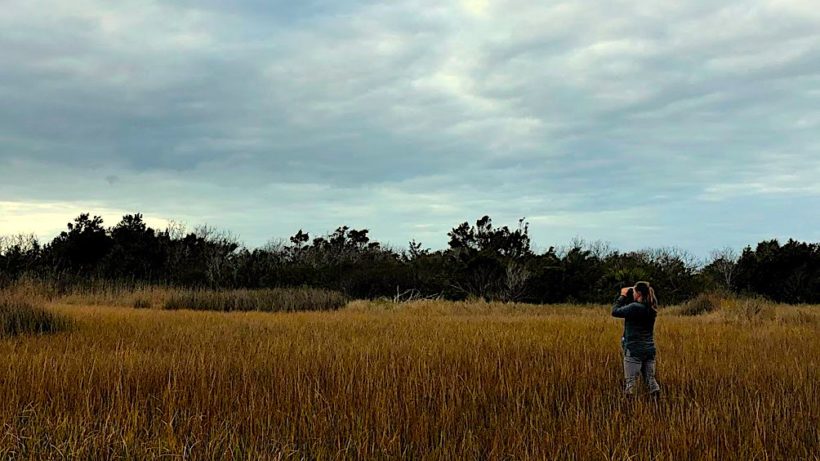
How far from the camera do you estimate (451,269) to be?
26.1 metres

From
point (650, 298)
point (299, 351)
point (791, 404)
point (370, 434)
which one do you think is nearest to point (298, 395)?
point (370, 434)

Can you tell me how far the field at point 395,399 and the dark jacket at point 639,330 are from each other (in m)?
0.45

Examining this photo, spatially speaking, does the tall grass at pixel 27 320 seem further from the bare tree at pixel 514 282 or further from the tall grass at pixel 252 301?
the bare tree at pixel 514 282

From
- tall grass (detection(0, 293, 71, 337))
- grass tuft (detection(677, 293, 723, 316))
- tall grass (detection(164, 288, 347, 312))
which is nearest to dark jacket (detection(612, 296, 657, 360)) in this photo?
tall grass (detection(0, 293, 71, 337))

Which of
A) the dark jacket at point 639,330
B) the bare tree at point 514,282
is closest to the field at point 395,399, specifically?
the dark jacket at point 639,330

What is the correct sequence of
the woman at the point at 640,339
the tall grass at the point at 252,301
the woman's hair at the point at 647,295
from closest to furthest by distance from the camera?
the woman at the point at 640,339 < the woman's hair at the point at 647,295 < the tall grass at the point at 252,301

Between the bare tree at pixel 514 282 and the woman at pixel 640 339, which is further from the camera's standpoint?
the bare tree at pixel 514 282

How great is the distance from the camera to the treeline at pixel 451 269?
24438 millimetres

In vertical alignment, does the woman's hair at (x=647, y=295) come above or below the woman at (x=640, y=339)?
above

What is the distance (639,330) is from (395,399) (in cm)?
239

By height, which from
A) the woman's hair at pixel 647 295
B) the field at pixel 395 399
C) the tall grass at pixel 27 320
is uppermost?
the woman's hair at pixel 647 295

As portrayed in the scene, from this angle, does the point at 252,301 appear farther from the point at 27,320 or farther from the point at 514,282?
the point at 514,282

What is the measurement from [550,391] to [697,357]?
10.2ft

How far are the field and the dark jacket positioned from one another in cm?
45
